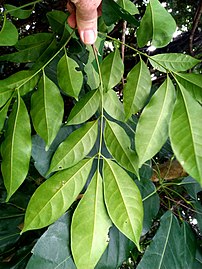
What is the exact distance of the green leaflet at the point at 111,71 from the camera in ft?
1.84

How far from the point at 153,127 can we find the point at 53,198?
16cm

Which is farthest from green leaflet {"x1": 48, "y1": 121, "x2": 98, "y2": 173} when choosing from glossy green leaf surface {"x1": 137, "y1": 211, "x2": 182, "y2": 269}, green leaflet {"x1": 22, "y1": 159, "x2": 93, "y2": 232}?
glossy green leaf surface {"x1": 137, "y1": 211, "x2": 182, "y2": 269}

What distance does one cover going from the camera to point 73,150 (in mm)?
521

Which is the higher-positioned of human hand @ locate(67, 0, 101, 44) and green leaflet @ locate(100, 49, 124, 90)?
human hand @ locate(67, 0, 101, 44)

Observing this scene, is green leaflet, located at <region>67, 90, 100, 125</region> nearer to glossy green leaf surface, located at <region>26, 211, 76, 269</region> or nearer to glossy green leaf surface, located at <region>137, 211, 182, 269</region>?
glossy green leaf surface, located at <region>26, 211, 76, 269</region>

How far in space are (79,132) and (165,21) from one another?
196 mm

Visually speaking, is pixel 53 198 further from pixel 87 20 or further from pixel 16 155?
pixel 87 20

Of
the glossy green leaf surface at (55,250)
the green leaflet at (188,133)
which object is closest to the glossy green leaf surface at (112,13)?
the green leaflet at (188,133)

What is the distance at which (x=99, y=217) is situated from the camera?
19.9 inches

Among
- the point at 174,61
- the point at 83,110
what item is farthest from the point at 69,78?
the point at 174,61

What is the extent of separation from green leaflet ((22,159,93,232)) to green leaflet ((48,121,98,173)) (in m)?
0.01

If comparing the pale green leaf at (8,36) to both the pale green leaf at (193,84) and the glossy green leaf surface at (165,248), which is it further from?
the glossy green leaf surface at (165,248)

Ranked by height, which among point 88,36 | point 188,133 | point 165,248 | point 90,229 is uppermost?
point 88,36

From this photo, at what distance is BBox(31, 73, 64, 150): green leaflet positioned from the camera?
0.51m
